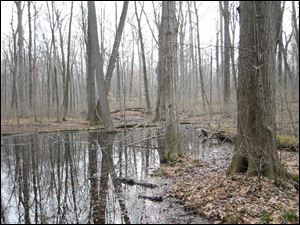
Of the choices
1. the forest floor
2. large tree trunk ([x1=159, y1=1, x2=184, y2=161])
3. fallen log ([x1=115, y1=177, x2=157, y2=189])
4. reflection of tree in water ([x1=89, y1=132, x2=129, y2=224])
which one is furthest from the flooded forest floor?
large tree trunk ([x1=159, y1=1, x2=184, y2=161])

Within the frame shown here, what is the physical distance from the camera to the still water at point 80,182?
236 inches

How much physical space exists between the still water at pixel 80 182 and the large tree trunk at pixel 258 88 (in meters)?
2.27

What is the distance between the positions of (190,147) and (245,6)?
7585 millimetres

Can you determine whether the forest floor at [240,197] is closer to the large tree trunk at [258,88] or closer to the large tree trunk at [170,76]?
the large tree trunk at [258,88]

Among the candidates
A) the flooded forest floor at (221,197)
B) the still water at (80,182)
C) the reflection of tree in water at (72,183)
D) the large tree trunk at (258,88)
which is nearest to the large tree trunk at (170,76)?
the still water at (80,182)

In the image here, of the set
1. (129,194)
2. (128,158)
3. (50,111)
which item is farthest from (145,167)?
(50,111)

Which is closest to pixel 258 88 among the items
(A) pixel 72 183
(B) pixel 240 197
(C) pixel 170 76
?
(B) pixel 240 197

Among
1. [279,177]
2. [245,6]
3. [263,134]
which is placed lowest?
[279,177]

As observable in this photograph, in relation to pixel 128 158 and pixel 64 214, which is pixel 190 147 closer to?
pixel 128 158

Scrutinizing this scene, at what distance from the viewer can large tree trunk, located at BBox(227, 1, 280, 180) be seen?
630 cm

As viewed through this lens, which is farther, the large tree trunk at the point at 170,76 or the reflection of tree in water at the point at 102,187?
the large tree trunk at the point at 170,76

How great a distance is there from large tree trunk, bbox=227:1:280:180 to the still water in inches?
89.2

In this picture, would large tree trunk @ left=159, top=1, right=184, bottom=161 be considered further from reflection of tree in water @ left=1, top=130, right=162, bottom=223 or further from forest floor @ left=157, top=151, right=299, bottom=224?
forest floor @ left=157, top=151, right=299, bottom=224

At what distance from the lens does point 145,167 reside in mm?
10125
